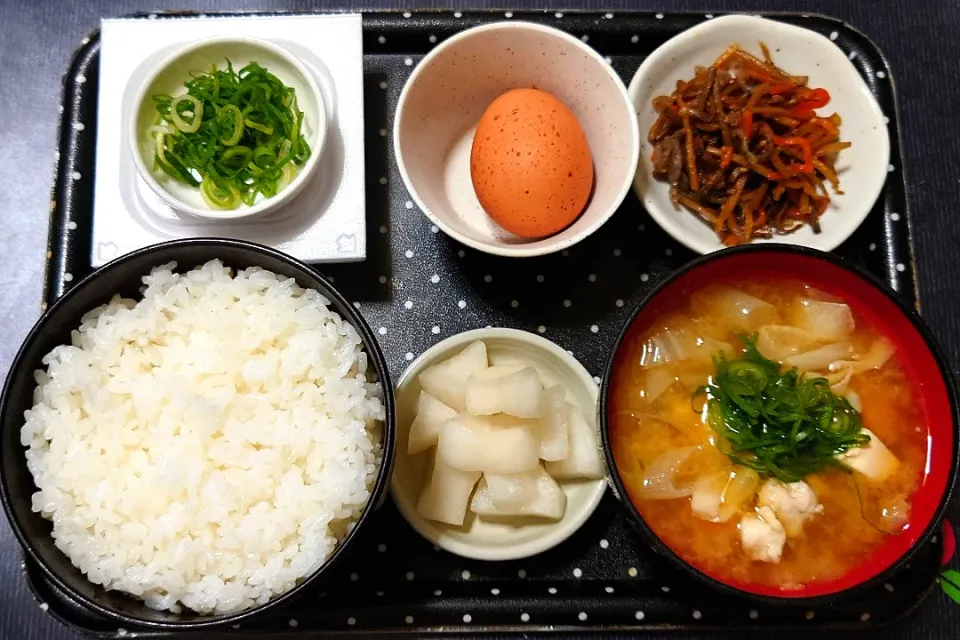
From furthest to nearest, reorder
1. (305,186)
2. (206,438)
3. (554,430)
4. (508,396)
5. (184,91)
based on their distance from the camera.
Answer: (184,91), (305,186), (554,430), (508,396), (206,438)

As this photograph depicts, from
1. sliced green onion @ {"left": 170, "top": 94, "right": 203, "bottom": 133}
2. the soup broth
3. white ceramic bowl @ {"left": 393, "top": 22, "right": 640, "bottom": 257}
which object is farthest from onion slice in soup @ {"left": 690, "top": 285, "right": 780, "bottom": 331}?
sliced green onion @ {"left": 170, "top": 94, "right": 203, "bottom": 133}

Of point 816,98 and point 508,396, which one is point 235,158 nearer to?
point 508,396

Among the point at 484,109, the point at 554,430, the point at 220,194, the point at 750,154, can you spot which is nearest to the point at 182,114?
the point at 220,194

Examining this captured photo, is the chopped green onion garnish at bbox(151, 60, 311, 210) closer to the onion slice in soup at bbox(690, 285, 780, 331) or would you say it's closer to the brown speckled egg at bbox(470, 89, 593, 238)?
the brown speckled egg at bbox(470, 89, 593, 238)

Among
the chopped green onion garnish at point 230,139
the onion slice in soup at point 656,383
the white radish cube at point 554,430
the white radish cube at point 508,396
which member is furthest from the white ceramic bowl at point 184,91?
the onion slice in soup at point 656,383

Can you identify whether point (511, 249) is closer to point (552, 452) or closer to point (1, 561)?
point (552, 452)

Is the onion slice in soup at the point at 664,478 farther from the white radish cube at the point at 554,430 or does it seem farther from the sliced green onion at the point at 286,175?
the sliced green onion at the point at 286,175
